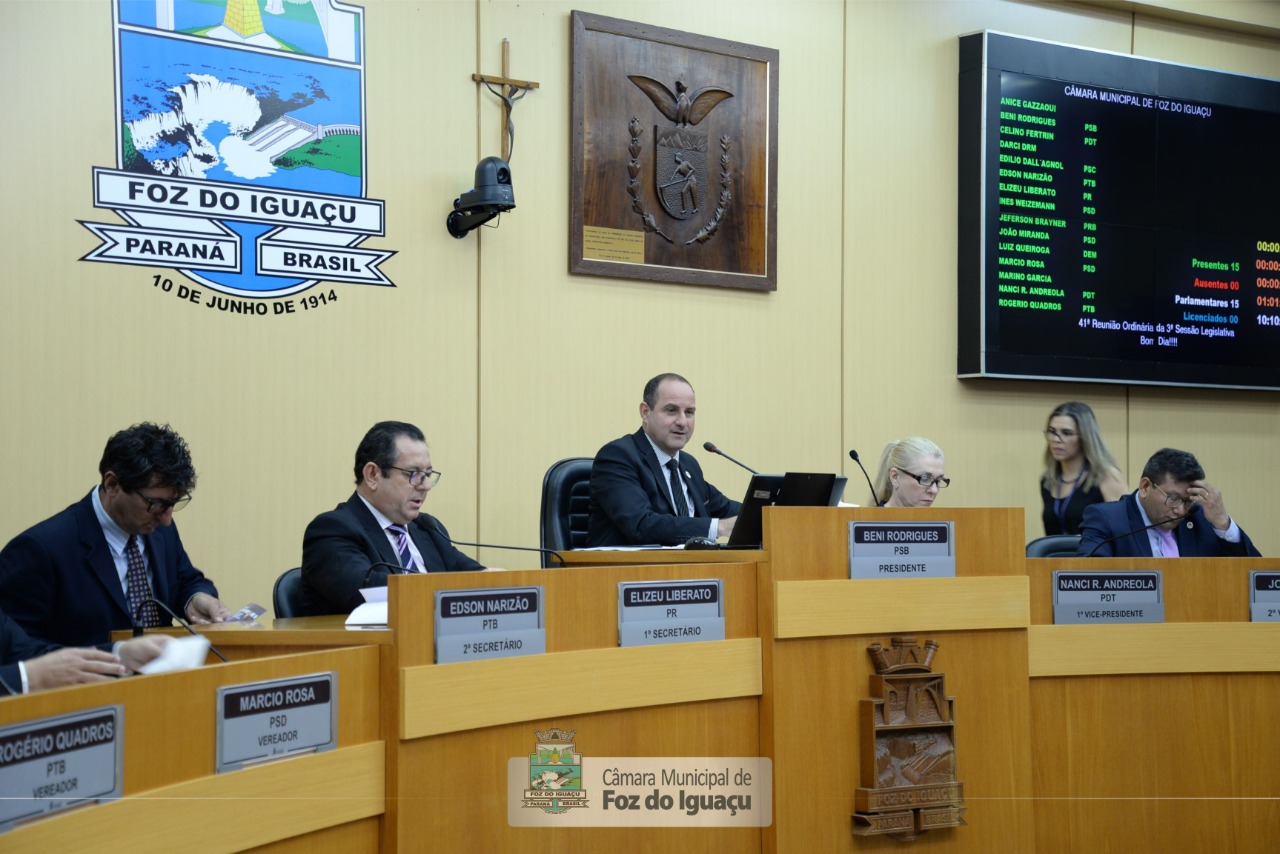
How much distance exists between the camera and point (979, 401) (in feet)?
17.4

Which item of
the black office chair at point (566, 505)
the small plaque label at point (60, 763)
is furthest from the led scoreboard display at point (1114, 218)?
the small plaque label at point (60, 763)

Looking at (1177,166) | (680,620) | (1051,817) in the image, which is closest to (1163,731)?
(1051,817)

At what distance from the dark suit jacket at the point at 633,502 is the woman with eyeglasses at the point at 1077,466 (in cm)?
177

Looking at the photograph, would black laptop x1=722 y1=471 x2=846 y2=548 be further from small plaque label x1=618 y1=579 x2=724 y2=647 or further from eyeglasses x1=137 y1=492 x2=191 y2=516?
eyeglasses x1=137 y1=492 x2=191 y2=516

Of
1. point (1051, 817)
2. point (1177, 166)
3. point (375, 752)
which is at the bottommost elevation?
point (1051, 817)

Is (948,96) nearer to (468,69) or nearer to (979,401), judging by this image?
(979,401)

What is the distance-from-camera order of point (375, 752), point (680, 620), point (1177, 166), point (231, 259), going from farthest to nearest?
point (1177, 166) < point (231, 259) < point (680, 620) < point (375, 752)

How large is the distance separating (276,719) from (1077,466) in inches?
157

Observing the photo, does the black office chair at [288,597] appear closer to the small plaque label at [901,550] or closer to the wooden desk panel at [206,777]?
the wooden desk panel at [206,777]

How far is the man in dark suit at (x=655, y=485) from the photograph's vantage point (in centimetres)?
357

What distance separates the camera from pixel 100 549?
258 cm

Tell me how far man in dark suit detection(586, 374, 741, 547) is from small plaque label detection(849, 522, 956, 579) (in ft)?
3.22

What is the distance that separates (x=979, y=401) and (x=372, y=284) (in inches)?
103

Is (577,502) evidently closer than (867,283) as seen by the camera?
Yes
